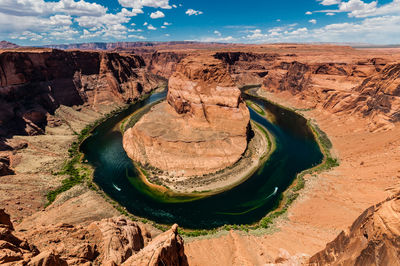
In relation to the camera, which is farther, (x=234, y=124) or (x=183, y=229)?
(x=234, y=124)

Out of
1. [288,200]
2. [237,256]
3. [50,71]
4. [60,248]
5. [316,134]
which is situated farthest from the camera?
[50,71]

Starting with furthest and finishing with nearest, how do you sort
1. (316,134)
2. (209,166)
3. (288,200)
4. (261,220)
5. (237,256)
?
(316,134), (209,166), (288,200), (261,220), (237,256)

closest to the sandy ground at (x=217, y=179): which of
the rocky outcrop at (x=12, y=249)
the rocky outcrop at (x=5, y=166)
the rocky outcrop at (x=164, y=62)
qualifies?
the rocky outcrop at (x=5, y=166)

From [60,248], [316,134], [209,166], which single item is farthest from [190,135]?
[316,134]

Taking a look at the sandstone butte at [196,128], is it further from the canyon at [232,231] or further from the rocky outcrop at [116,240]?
the rocky outcrop at [116,240]

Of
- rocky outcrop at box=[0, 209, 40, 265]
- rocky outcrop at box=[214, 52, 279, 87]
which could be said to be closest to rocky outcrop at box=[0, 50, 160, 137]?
rocky outcrop at box=[0, 209, 40, 265]

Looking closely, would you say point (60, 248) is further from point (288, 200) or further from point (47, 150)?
point (47, 150)

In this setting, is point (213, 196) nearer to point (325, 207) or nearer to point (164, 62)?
point (325, 207)

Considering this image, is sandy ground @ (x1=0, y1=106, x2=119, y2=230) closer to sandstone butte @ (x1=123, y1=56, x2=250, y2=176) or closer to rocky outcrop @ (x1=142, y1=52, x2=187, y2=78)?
sandstone butte @ (x1=123, y1=56, x2=250, y2=176)
